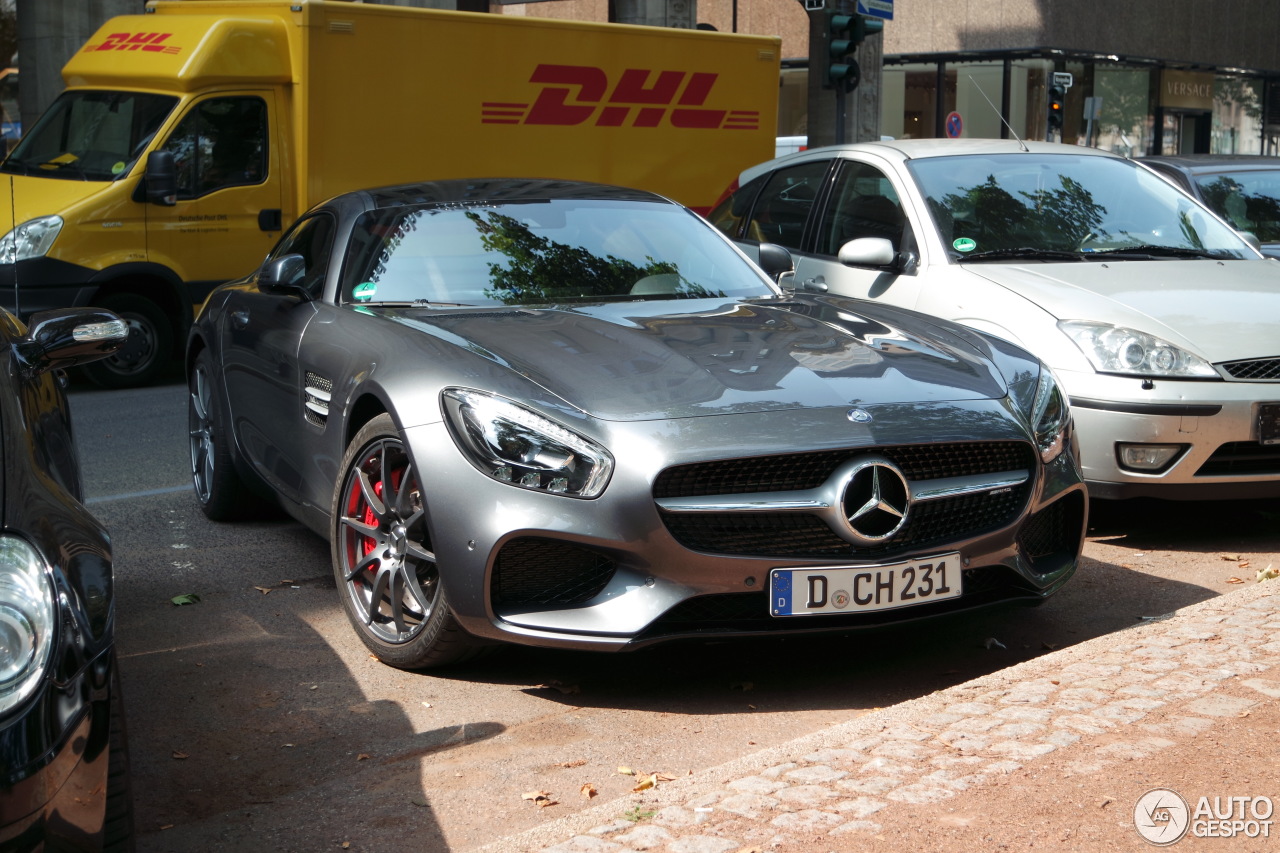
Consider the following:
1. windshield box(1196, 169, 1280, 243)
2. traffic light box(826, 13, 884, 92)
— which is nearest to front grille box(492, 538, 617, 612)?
windshield box(1196, 169, 1280, 243)

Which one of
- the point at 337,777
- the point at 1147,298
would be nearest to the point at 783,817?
the point at 337,777

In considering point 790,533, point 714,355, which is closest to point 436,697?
point 790,533

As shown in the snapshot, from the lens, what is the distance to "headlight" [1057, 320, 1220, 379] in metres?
5.84

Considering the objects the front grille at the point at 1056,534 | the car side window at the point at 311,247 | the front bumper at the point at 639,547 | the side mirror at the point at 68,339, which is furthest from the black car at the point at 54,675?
the front grille at the point at 1056,534

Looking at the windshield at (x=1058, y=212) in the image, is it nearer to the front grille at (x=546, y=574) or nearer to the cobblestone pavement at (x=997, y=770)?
the cobblestone pavement at (x=997, y=770)

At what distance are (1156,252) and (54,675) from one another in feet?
18.8

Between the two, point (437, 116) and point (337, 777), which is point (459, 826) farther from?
point (437, 116)

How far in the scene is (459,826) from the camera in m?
3.41

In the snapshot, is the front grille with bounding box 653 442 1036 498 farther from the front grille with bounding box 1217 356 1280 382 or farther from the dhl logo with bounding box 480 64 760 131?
the dhl logo with bounding box 480 64 760 131

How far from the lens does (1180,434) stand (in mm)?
5805

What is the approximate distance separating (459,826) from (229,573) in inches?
105

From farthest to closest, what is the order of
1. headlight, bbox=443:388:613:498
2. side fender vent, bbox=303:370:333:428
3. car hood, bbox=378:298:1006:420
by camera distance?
side fender vent, bbox=303:370:333:428 < car hood, bbox=378:298:1006:420 < headlight, bbox=443:388:613:498

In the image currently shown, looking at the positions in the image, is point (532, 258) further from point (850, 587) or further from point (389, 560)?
point (850, 587)

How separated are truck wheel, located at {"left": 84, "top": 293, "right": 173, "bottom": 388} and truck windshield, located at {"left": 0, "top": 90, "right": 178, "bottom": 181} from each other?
97 cm
